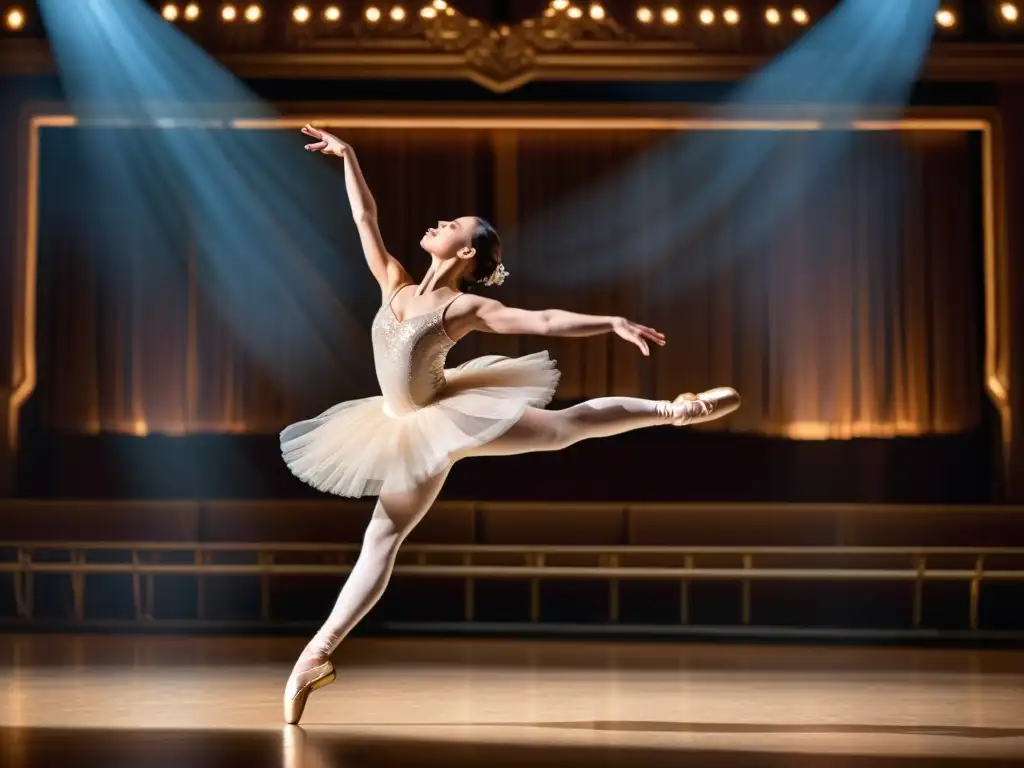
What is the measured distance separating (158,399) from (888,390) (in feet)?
14.2

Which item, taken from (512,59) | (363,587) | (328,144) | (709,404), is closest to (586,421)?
(709,404)

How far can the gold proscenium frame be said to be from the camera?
→ 7527 mm

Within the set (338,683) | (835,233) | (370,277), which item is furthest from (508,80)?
(338,683)

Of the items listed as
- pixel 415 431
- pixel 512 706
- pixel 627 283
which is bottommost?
pixel 512 706

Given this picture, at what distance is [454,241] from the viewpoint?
139 inches

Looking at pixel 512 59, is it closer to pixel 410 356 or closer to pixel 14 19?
pixel 14 19

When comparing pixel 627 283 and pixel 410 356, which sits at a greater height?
pixel 627 283

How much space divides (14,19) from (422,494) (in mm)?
5334

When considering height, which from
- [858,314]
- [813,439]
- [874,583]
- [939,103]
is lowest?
[874,583]

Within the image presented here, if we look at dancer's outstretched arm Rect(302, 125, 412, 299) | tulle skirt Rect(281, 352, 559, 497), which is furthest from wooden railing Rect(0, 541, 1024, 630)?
dancer's outstretched arm Rect(302, 125, 412, 299)

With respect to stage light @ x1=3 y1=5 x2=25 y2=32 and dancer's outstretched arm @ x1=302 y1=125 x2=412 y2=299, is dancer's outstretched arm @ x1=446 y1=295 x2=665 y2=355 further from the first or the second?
stage light @ x1=3 y1=5 x2=25 y2=32

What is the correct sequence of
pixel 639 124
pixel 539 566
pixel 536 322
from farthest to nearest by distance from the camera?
pixel 639 124 < pixel 539 566 < pixel 536 322

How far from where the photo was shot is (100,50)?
7.57 metres

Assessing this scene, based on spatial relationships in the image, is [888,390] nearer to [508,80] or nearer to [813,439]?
[813,439]
